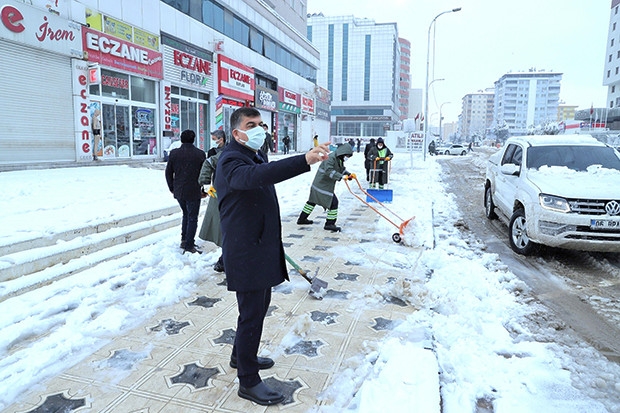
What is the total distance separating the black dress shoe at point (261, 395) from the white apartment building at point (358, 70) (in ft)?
300

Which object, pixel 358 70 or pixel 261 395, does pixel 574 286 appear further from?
pixel 358 70

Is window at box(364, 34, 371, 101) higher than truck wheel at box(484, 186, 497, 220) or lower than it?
higher

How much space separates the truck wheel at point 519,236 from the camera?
253 inches

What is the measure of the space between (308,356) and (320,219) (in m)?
6.07

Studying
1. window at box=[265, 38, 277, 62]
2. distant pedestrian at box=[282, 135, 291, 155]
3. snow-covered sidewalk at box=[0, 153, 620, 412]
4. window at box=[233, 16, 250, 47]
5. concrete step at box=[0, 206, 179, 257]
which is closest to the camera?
snow-covered sidewalk at box=[0, 153, 620, 412]

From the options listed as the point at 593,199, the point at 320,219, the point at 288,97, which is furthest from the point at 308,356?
the point at 288,97

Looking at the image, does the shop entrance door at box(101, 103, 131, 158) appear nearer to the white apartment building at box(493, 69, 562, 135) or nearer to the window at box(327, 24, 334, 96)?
the window at box(327, 24, 334, 96)

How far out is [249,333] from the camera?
270 cm

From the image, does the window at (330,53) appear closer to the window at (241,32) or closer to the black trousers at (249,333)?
the window at (241,32)

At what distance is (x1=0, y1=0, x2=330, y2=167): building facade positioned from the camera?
1263 cm

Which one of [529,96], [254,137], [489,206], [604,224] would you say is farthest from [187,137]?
[529,96]

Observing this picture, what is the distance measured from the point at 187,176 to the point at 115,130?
11.8m

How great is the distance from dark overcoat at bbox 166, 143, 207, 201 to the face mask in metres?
3.80

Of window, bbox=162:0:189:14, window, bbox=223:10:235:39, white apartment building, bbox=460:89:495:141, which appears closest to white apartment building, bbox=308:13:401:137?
window, bbox=223:10:235:39
